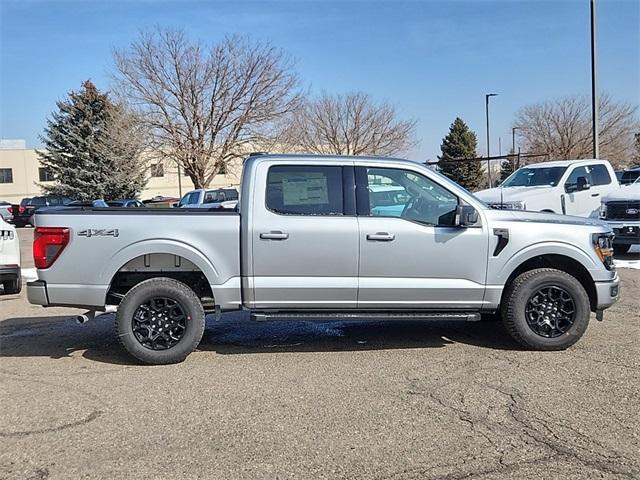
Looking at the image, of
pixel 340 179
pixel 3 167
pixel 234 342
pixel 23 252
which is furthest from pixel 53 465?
pixel 3 167

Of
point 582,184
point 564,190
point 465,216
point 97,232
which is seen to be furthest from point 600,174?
point 97,232

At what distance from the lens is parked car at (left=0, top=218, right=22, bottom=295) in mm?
8180

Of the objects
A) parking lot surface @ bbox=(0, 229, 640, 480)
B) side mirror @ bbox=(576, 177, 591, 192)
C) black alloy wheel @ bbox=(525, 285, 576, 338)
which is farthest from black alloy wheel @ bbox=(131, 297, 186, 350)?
side mirror @ bbox=(576, 177, 591, 192)

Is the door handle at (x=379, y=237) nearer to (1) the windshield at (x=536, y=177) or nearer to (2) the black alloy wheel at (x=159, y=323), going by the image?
(2) the black alloy wheel at (x=159, y=323)

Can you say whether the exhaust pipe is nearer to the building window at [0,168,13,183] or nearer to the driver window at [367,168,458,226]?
the driver window at [367,168,458,226]

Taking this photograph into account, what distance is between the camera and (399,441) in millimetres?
3928

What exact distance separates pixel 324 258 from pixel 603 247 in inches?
112

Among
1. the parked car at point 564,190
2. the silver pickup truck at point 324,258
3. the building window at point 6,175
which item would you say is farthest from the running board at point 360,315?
the building window at point 6,175

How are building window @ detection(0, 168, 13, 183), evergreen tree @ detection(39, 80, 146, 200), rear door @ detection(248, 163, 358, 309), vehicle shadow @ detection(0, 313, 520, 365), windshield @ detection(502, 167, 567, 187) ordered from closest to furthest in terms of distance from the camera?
rear door @ detection(248, 163, 358, 309)
vehicle shadow @ detection(0, 313, 520, 365)
windshield @ detection(502, 167, 567, 187)
evergreen tree @ detection(39, 80, 146, 200)
building window @ detection(0, 168, 13, 183)

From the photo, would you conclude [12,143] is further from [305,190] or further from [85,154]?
[305,190]

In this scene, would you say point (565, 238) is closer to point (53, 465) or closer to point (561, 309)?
point (561, 309)

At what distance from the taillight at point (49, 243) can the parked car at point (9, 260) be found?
3.06 meters

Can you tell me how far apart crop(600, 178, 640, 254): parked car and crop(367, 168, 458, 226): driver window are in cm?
804

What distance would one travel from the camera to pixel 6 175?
184 feet
